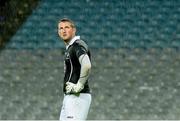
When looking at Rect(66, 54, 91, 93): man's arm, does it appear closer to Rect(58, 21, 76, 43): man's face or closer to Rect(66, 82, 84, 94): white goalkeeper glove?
Rect(66, 82, 84, 94): white goalkeeper glove

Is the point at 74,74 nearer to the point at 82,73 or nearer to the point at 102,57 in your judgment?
the point at 82,73

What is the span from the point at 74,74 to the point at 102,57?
4.44 m

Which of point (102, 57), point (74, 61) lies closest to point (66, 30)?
point (74, 61)

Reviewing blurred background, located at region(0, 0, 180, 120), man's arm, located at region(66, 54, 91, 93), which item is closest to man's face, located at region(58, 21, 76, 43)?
man's arm, located at region(66, 54, 91, 93)

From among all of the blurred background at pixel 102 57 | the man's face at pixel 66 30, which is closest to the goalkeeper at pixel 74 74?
the man's face at pixel 66 30

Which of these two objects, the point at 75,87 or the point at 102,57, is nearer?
the point at 75,87

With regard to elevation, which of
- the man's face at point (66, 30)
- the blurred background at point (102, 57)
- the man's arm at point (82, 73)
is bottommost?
the blurred background at point (102, 57)

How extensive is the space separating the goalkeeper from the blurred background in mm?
3909

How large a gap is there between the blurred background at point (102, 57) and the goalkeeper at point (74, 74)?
3909 millimetres

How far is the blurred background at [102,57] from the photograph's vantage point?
28.5ft

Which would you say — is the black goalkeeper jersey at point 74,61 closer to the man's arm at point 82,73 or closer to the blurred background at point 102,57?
the man's arm at point 82,73

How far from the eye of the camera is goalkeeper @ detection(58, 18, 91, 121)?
15.1 ft

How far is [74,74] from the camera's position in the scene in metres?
4.70

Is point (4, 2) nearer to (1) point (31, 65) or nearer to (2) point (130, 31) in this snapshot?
(1) point (31, 65)
